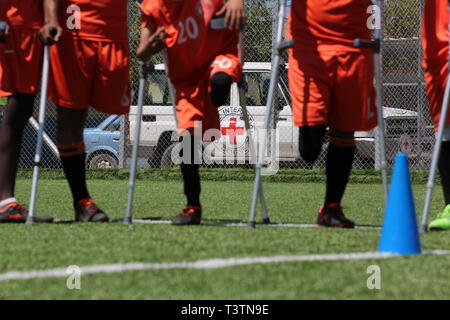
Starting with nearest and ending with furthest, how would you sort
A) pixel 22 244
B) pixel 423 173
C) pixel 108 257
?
pixel 108 257 < pixel 22 244 < pixel 423 173

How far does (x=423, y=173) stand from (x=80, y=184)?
7.16 m

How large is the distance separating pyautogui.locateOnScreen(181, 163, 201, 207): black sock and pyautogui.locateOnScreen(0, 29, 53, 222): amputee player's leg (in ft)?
2.65

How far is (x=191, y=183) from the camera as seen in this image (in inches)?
183

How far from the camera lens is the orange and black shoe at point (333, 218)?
453cm

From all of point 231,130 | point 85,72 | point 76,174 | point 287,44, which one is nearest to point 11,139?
point 76,174

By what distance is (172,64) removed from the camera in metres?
4.60

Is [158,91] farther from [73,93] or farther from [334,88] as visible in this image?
[334,88]

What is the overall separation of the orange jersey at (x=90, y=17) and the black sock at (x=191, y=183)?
0.88m

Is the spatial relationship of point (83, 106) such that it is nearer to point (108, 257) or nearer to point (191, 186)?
point (191, 186)

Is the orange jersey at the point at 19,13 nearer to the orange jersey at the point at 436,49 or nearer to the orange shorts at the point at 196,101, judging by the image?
the orange shorts at the point at 196,101

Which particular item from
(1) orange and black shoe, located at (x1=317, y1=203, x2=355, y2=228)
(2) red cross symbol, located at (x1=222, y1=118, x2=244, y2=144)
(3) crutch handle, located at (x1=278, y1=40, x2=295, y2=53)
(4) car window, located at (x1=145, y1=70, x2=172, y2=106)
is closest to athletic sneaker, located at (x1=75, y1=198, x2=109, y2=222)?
(1) orange and black shoe, located at (x1=317, y1=203, x2=355, y2=228)

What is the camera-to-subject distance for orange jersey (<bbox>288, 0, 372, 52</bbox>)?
4531mm

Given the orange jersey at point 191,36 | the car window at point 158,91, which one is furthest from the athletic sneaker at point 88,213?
the car window at point 158,91

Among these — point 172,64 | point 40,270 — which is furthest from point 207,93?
point 40,270
